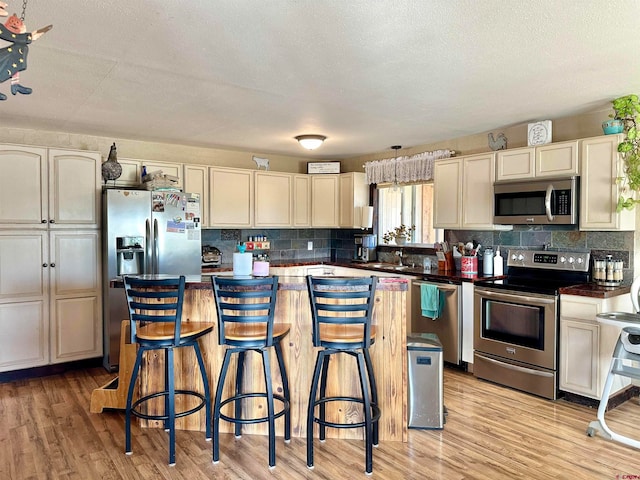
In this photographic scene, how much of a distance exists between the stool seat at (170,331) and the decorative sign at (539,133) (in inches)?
126

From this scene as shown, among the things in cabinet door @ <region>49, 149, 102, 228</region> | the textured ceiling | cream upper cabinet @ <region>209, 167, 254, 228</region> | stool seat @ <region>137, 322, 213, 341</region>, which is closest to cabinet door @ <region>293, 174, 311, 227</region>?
cream upper cabinet @ <region>209, 167, 254, 228</region>

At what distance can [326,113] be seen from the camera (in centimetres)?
393

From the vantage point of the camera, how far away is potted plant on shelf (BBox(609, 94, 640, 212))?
11.1ft

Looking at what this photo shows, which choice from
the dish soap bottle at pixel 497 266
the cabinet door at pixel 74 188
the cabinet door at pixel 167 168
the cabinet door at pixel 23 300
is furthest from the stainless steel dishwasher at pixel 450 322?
the cabinet door at pixel 23 300

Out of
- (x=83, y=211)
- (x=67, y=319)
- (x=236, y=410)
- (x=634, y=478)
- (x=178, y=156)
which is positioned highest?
(x=178, y=156)

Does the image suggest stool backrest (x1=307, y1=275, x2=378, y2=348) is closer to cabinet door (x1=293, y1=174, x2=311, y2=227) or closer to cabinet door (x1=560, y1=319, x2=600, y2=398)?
cabinet door (x1=560, y1=319, x2=600, y2=398)

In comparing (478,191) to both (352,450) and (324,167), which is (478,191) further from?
(352,450)

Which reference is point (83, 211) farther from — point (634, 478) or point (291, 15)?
point (634, 478)

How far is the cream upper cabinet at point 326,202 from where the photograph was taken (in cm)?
622

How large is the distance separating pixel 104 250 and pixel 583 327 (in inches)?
171

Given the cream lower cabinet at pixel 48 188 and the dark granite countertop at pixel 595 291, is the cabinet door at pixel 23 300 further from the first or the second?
the dark granite countertop at pixel 595 291

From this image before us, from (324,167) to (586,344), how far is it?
3.88m

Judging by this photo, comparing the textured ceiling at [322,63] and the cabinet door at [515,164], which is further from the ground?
the textured ceiling at [322,63]

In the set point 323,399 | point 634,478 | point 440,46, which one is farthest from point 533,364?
point 440,46
